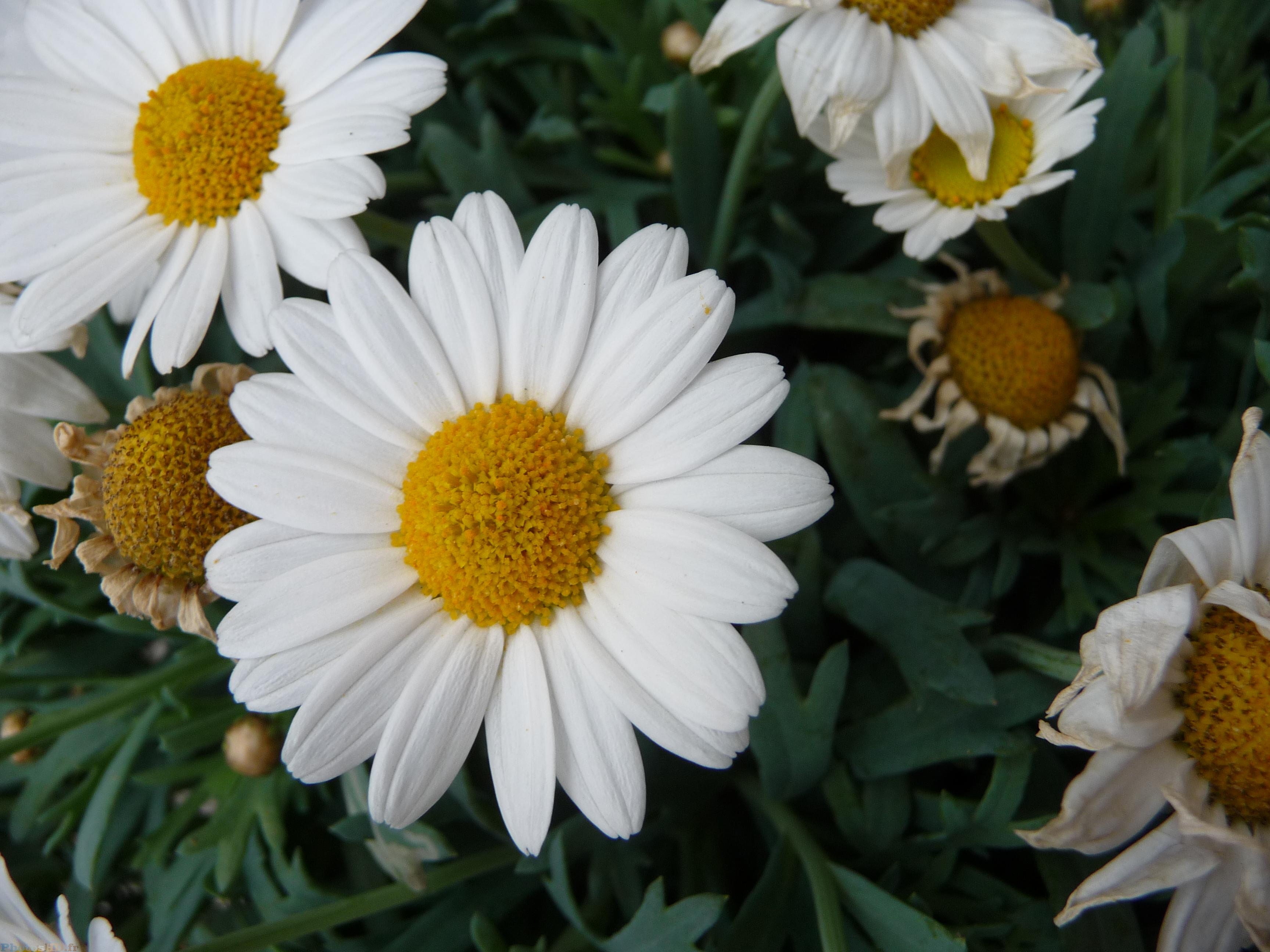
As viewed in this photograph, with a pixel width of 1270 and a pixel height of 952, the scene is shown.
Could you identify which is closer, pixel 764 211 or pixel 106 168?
pixel 106 168

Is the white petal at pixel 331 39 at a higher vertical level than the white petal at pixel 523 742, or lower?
higher

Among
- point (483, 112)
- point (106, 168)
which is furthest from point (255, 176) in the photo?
point (483, 112)

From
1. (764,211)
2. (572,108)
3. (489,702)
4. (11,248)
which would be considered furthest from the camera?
(572,108)

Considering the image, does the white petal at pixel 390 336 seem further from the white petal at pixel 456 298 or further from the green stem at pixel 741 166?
the green stem at pixel 741 166

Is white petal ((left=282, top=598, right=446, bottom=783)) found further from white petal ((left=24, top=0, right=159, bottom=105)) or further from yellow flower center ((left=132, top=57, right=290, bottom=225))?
white petal ((left=24, top=0, right=159, bottom=105))

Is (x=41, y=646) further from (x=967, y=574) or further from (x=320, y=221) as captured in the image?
(x=967, y=574)

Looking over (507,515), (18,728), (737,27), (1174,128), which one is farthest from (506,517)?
(1174,128)

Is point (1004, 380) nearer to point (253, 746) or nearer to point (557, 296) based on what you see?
point (557, 296)

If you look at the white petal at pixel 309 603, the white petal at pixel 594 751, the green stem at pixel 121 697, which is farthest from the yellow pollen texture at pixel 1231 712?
the green stem at pixel 121 697
